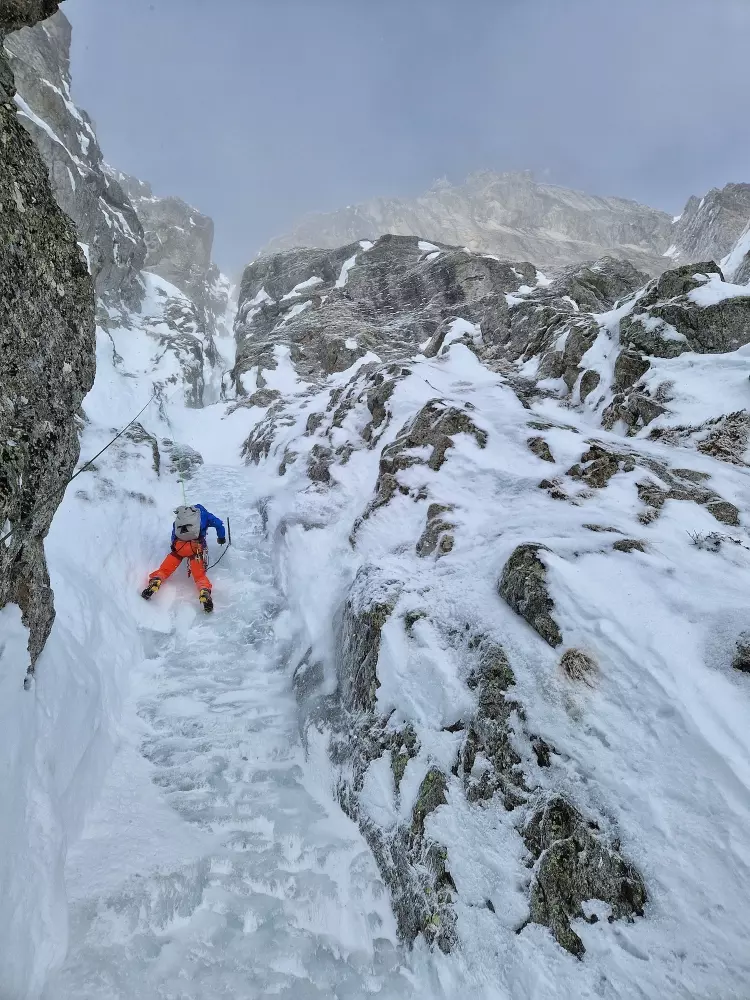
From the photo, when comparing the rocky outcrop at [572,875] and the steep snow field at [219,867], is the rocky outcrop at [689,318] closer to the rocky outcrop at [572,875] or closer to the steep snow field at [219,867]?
the rocky outcrop at [572,875]

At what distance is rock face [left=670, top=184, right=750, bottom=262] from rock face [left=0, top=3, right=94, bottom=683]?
79.1 meters

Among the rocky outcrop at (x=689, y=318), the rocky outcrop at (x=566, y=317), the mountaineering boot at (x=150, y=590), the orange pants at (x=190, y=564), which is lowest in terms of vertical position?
the mountaineering boot at (x=150, y=590)

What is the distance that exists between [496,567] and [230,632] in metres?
5.23

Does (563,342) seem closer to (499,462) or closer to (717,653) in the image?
(499,462)

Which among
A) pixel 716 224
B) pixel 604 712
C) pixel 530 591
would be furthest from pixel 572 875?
pixel 716 224

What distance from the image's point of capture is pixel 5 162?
167 inches

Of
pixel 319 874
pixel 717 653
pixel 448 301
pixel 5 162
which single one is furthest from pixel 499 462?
pixel 448 301

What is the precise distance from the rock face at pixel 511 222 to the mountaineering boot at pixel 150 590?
3896 inches

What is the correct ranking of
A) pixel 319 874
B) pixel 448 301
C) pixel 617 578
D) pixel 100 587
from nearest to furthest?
pixel 319 874
pixel 617 578
pixel 100 587
pixel 448 301

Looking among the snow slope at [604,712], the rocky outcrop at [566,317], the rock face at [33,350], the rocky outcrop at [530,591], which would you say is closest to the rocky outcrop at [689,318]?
the rocky outcrop at [566,317]

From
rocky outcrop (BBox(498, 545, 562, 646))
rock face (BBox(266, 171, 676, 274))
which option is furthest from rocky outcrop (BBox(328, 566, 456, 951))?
rock face (BBox(266, 171, 676, 274))

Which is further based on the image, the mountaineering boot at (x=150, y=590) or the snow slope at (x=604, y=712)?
the mountaineering boot at (x=150, y=590)

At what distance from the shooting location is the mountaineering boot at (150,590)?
912 centimetres

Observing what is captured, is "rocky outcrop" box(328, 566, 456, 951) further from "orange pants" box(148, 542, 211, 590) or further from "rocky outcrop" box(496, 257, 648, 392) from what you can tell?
"rocky outcrop" box(496, 257, 648, 392)
